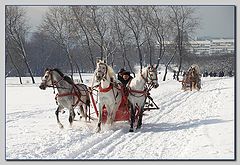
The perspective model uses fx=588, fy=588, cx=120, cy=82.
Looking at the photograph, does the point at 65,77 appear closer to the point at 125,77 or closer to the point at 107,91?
the point at 107,91

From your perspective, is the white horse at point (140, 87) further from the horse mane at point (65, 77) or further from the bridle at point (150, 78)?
the horse mane at point (65, 77)

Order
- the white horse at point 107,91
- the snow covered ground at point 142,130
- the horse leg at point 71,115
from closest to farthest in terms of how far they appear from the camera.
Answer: the snow covered ground at point 142,130, the white horse at point 107,91, the horse leg at point 71,115

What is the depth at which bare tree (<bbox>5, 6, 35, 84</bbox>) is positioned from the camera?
4.79 metres

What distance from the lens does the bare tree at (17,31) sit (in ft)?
15.7

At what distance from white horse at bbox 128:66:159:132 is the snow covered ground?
0.21 ft

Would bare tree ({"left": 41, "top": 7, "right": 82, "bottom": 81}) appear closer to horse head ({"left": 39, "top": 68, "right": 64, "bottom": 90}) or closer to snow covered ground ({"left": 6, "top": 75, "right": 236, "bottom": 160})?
horse head ({"left": 39, "top": 68, "right": 64, "bottom": 90})

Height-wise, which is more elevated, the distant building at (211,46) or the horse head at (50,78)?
the distant building at (211,46)

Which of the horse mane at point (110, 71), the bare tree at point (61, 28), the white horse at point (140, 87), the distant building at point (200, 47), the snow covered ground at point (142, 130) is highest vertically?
the bare tree at point (61, 28)

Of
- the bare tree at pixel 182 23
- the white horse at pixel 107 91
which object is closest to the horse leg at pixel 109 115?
the white horse at pixel 107 91

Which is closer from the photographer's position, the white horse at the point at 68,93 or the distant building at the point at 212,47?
the distant building at the point at 212,47

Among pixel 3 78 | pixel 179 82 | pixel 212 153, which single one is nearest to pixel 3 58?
pixel 3 78

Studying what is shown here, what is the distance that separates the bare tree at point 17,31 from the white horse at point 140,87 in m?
0.84
